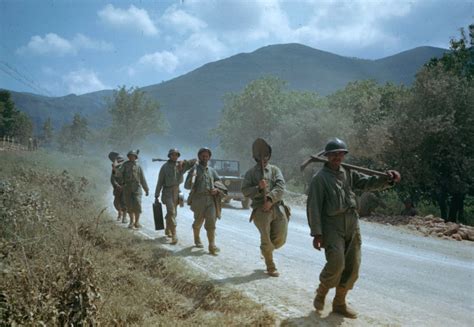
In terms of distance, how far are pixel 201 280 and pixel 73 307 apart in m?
2.20

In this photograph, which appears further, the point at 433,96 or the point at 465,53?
the point at 465,53

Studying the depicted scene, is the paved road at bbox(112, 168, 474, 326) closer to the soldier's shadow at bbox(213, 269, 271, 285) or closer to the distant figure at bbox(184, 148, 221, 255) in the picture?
the soldier's shadow at bbox(213, 269, 271, 285)

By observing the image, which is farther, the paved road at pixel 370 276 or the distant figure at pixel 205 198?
the distant figure at pixel 205 198

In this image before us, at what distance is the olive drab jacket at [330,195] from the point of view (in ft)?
15.2

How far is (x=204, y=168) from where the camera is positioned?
343 inches

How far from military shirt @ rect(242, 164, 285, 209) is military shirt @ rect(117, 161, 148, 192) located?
18.4 feet

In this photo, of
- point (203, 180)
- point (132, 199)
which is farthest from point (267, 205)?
Answer: point (132, 199)

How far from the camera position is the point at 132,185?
11.7 m

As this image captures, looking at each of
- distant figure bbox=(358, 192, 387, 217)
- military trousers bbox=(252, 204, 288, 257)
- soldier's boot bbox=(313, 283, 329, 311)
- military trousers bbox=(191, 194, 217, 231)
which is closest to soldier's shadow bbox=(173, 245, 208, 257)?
military trousers bbox=(191, 194, 217, 231)

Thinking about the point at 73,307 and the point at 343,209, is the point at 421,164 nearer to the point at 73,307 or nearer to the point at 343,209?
the point at 343,209

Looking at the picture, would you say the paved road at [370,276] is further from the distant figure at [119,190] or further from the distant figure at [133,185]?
the distant figure at [119,190]

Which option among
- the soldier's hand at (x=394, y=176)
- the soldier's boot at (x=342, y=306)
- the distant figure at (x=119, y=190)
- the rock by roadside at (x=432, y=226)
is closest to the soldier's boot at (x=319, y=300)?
the soldier's boot at (x=342, y=306)

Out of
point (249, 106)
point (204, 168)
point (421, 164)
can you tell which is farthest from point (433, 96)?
point (249, 106)

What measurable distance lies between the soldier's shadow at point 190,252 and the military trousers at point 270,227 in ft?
6.61
